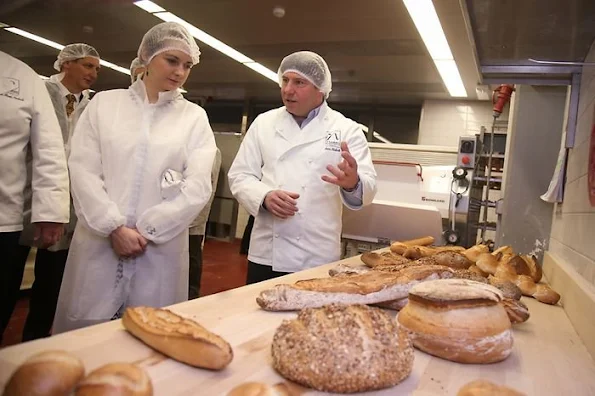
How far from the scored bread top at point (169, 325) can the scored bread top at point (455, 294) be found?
37cm

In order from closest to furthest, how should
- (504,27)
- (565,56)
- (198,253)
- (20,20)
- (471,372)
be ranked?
(20,20) → (471,372) → (504,27) → (565,56) → (198,253)

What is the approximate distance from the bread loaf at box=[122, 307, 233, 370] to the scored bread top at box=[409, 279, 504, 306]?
365 mm

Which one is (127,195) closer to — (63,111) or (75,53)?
(63,111)

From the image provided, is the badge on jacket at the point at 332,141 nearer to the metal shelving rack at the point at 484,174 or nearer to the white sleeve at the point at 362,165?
the white sleeve at the point at 362,165

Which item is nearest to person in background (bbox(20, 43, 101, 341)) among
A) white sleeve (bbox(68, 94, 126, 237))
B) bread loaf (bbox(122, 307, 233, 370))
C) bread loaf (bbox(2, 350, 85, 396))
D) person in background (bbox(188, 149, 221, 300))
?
white sleeve (bbox(68, 94, 126, 237))

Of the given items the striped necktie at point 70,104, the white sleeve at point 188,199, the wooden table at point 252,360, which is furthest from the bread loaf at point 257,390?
the striped necktie at point 70,104

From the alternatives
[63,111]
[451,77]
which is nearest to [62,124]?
[63,111]

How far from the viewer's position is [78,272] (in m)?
1.35

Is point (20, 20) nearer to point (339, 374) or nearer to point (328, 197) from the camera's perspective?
point (339, 374)

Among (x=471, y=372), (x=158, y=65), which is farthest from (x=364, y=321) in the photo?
(x=158, y=65)

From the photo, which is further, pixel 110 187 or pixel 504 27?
pixel 110 187

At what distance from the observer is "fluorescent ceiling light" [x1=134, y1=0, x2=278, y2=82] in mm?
3750

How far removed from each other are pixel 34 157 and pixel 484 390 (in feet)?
4.40

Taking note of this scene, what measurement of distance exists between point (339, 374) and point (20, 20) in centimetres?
57
